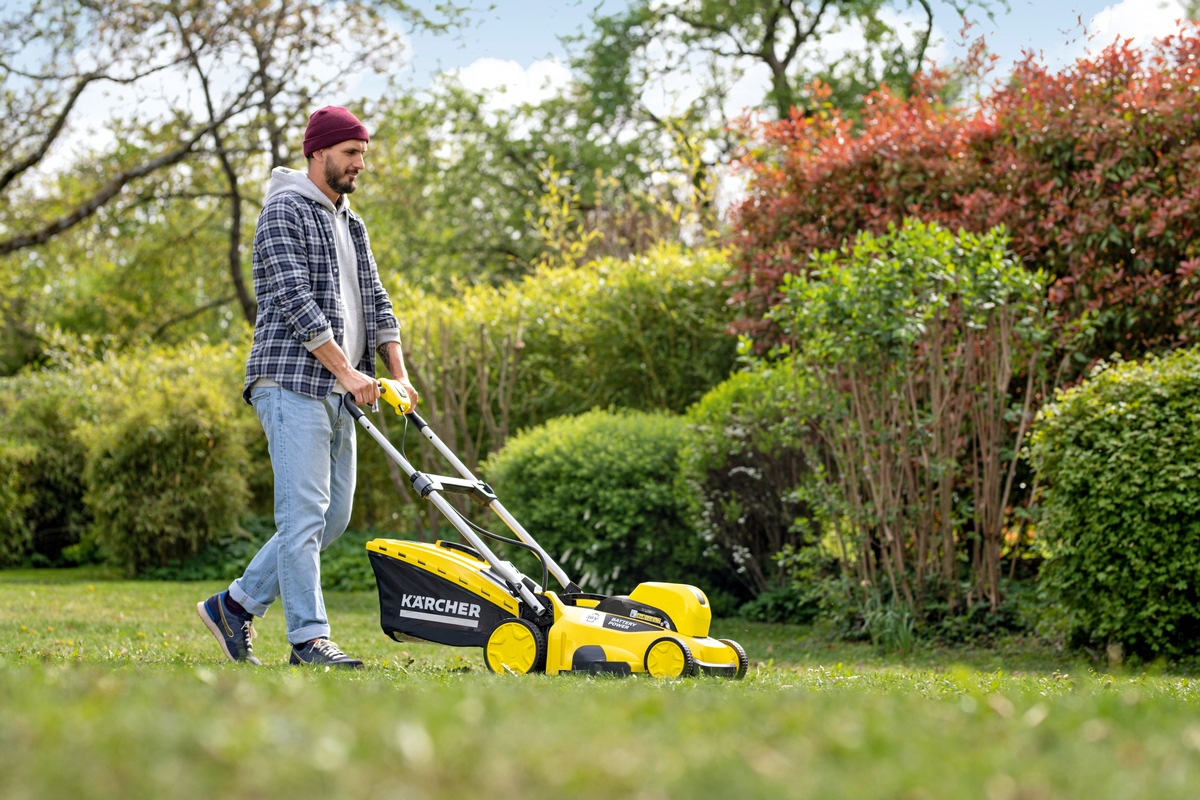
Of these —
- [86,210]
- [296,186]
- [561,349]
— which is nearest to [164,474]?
[561,349]

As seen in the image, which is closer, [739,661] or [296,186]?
[739,661]

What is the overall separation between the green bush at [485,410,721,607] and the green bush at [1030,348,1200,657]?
8.67 ft

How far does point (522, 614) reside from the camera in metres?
4.91

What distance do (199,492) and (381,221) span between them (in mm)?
12810

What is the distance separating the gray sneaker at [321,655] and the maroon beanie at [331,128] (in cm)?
202

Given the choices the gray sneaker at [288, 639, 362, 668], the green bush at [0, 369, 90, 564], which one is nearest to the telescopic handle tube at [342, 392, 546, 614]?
the gray sneaker at [288, 639, 362, 668]

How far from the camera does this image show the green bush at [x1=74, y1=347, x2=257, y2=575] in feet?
37.7

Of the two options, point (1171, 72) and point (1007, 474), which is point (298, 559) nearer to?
point (1007, 474)

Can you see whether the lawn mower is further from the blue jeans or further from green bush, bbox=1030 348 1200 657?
green bush, bbox=1030 348 1200 657

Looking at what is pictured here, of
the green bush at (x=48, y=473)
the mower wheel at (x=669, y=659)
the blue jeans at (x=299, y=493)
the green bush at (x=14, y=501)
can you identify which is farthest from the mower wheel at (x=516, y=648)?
the green bush at (x=48, y=473)

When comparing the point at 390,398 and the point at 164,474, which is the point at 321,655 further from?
the point at 164,474

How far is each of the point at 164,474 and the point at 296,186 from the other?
713cm

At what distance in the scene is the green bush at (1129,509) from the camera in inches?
241

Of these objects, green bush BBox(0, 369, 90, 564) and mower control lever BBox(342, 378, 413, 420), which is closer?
mower control lever BBox(342, 378, 413, 420)
